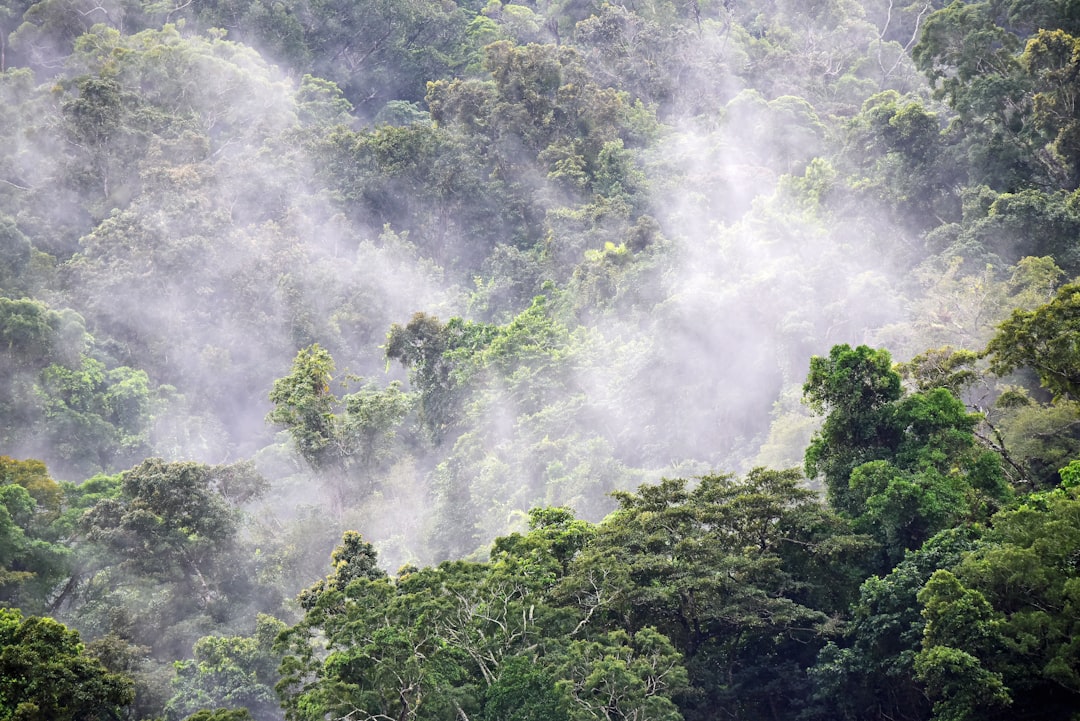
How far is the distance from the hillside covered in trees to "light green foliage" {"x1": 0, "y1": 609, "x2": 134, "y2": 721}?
0.07 meters

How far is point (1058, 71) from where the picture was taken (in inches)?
1273

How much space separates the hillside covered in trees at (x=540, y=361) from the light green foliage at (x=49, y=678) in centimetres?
7

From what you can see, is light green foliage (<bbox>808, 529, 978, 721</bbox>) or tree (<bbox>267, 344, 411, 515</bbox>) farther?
tree (<bbox>267, 344, 411, 515</bbox>)

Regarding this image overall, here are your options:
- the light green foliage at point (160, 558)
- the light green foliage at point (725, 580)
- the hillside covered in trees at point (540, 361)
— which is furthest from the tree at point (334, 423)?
the light green foliage at point (725, 580)

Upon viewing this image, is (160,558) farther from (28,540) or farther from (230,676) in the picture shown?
(230,676)

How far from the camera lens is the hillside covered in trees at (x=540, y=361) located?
19312mm

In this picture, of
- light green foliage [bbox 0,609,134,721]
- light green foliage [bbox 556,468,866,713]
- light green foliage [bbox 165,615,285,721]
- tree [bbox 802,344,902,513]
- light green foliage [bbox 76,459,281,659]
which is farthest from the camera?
light green foliage [bbox 76,459,281,659]

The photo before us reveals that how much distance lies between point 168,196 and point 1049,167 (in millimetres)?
32814

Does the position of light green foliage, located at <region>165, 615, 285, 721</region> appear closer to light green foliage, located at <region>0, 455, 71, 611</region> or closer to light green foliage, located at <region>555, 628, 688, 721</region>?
light green foliage, located at <region>0, 455, 71, 611</region>

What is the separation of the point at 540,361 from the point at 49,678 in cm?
2232

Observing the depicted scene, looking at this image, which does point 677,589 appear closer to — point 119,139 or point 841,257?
point 841,257

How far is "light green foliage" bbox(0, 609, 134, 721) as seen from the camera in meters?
16.5

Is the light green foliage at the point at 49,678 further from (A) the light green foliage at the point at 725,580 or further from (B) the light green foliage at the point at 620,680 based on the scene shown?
(A) the light green foliage at the point at 725,580

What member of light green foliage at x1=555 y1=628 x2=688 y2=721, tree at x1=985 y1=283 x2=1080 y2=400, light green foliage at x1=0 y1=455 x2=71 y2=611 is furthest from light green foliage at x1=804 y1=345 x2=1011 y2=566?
light green foliage at x1=0 y1=455 x2=71 y2=611
